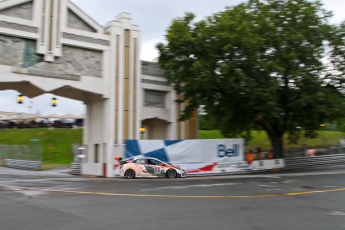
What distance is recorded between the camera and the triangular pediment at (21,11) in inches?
926

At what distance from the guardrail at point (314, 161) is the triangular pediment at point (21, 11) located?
21.0 m

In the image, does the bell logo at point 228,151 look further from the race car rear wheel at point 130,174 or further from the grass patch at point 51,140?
the grass patch at point 51,140

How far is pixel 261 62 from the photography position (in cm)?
2333

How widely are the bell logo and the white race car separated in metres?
4.77

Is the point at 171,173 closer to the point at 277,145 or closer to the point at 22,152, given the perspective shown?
the point at 277,145

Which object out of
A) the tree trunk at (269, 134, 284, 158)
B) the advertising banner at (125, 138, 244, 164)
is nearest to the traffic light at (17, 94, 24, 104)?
the advertising banner at (125, 138, 244, 164)

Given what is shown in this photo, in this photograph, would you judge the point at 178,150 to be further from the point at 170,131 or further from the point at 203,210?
the point at 203,210

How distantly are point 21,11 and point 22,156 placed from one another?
15.6m

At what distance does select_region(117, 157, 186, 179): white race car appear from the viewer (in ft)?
71.0

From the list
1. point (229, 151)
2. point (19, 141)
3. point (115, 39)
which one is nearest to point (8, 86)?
point (115, 39)

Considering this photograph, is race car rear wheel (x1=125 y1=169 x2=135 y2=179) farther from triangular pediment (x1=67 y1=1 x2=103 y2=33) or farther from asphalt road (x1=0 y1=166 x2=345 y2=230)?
triangular pediment (x1=67 y1=1 x2=103 y2=33)

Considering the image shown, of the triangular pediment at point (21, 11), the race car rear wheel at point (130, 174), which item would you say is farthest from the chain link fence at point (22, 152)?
the race car rear wheel at point (130, 174)

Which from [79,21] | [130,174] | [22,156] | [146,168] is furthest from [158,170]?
[22,156]

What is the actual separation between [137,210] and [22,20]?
18537 mm
